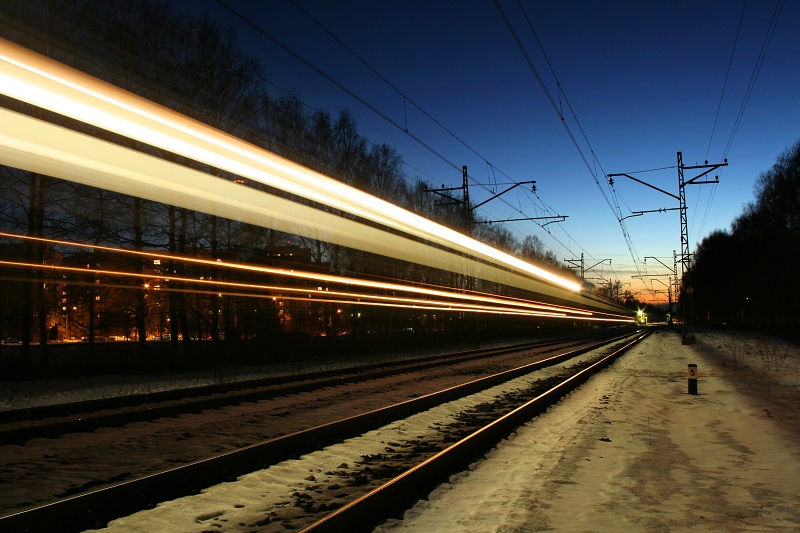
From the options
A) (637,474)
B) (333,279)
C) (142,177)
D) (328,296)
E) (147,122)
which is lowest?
(637,474)

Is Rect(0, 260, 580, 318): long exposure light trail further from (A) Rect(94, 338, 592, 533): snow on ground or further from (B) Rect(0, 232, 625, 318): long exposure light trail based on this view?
(A) Rect(94, 338, 592, 533): snow on ground

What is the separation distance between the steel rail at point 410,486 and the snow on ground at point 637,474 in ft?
0.52

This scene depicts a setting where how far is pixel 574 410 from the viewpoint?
1252 cm

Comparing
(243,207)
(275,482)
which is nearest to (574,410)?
(275,482)

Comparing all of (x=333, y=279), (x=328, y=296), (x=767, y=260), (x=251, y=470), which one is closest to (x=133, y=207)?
(x=333, y=279)

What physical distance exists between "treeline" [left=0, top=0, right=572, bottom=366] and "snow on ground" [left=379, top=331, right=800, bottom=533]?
47.7ft

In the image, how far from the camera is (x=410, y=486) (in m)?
6.38

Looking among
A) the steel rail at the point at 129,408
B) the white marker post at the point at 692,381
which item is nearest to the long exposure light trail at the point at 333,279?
the steel rail at the point at 129,408

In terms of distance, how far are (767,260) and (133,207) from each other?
5770 centimetres

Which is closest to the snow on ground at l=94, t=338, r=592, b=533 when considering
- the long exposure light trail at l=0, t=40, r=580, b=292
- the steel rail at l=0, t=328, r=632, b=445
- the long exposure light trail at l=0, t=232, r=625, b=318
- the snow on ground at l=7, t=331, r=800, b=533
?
the snow on ground at l=7, t=331, r=800, b=533

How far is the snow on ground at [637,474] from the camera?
5.57 metres

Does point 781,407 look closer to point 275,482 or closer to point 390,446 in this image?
point 390,446

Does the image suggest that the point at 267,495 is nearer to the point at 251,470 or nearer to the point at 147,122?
the point at 251,470

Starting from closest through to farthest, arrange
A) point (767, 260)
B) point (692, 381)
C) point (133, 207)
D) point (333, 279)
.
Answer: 1. point (692, 381)
2. point (133, 207)
3. point (333, 279)
4. point (767, 260)
